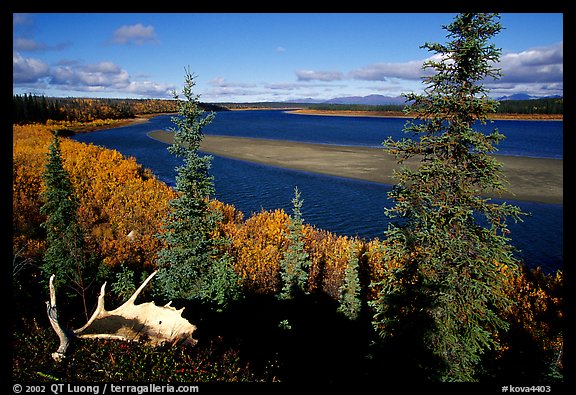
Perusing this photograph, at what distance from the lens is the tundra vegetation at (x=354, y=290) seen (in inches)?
276

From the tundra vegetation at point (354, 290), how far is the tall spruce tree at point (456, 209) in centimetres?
4

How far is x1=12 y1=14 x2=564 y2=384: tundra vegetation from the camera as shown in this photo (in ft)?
23.0

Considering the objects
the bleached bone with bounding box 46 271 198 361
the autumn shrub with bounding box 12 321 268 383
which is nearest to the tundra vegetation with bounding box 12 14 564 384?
the autumn shrub with bounding box 12 321 268 383

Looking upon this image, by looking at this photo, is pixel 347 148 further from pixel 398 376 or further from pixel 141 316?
pixel 141 316

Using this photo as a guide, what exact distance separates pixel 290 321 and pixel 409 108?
1087 centimetres

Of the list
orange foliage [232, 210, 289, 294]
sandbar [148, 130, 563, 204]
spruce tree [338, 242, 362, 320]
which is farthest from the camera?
sandbar [148, 130, 563, 204]

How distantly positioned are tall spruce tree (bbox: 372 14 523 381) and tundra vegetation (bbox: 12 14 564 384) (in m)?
0.04

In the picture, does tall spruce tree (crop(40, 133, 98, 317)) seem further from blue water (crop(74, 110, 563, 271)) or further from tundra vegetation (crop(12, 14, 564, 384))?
blue water (crop(74, 110, 563, 271))

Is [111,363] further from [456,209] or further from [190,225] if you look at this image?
[190,225]

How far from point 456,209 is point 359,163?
4837cm

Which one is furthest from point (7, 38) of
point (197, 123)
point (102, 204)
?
point (102, 204)

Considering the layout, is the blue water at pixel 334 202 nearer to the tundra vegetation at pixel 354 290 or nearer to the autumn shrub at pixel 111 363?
the tundra vegetation at pixel 354 290

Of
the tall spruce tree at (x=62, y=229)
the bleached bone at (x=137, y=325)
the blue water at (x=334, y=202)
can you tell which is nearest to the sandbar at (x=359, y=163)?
the blue water at (x=334, y=202)

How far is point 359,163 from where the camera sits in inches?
2283
